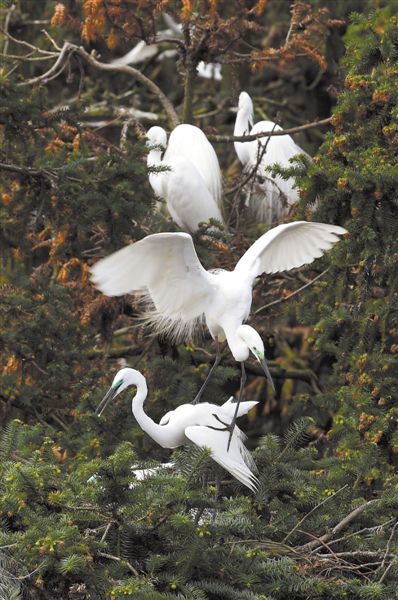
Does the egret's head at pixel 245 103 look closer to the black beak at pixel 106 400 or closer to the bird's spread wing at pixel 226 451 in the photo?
the black beak at pixel 106 400

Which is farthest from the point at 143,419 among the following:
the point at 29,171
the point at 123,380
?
the point at 29,171

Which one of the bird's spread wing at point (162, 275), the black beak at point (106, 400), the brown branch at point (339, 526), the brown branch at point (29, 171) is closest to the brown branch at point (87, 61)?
the brown branch at point (29, 171)

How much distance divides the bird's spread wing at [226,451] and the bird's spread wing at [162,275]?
2.14 ft

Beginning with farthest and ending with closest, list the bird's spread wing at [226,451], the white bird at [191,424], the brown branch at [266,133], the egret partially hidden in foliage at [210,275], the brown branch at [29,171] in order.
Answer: the brown branch at [266,133] → the brown branch at [29,171] → the egret partially hidden in foliage at [210,275] → the white bird at [191,424] → the bird's spread wing at [226,451]

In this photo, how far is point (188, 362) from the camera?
6.87m

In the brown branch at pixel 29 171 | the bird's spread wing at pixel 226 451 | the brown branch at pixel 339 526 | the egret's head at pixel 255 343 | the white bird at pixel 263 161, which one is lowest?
the white bird at pixel 263 161

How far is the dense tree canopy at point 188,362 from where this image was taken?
4438 millimetres

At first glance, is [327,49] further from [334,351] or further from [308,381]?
[334,351]

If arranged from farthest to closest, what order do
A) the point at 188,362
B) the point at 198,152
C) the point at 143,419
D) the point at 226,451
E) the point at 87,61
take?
the point at 198,152
the point at 87,61
the point at 188,362
the point at 143,419
the point at 226,451

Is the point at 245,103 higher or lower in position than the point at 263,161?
higher

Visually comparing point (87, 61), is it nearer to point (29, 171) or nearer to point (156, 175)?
point (156, 175)

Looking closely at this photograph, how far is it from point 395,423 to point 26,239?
2.25 metres

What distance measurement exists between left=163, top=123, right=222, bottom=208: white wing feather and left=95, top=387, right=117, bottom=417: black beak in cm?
213

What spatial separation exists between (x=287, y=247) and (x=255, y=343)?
67 centimetres
